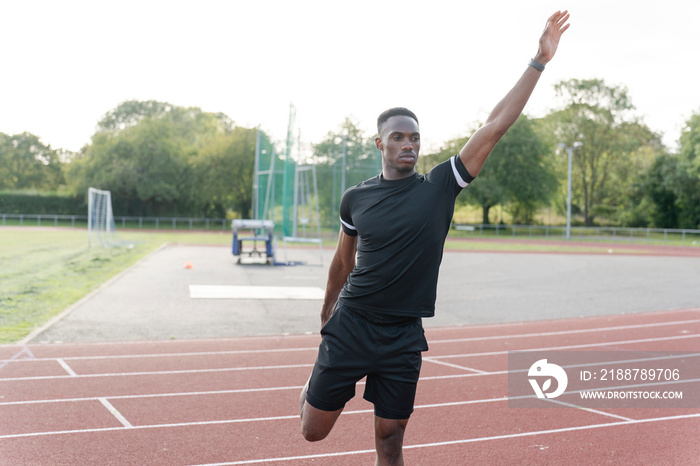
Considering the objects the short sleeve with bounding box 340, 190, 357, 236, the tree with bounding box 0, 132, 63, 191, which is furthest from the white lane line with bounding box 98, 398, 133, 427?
the tree with bounding box 0, 132, 63, 191

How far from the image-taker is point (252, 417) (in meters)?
5.31

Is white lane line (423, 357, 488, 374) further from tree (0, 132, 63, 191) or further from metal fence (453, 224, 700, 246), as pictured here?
tree (0, 132, 63, 191)

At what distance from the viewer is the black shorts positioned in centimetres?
312

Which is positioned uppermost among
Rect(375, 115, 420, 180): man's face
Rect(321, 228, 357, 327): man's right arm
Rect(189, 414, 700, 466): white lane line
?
Rect(375, 115, 420, 180): man's face

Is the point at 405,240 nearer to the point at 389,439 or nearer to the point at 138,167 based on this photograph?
the point at 389,439

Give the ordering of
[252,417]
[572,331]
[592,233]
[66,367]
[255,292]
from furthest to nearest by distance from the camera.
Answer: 1. [592,233]
2. [255,292]
3. [572,331]
4. [66,367]
5. [252,417]

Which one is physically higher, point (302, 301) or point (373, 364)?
point (373, 364)

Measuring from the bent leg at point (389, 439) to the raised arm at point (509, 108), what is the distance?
1184 millimetres

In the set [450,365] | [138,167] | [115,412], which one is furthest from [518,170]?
[115,412]

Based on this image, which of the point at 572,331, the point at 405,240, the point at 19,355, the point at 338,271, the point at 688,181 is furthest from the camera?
the point at 688,181

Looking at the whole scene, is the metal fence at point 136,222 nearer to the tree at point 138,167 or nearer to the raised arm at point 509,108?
the tree at point 138,167

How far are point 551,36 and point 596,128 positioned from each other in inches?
2353

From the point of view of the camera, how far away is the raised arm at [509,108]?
122 inches

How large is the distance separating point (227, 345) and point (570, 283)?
35.2 ft
